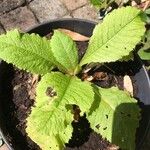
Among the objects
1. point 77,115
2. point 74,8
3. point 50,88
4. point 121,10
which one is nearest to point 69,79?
point 50,88

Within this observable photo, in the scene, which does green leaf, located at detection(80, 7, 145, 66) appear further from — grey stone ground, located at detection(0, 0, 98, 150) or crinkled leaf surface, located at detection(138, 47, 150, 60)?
grey stone ground, located at detection(0, 0, 98, 150)

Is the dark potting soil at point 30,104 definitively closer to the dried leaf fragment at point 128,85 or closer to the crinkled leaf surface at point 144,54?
the dried leaf fragment at point 128,85

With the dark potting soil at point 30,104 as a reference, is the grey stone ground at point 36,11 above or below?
above

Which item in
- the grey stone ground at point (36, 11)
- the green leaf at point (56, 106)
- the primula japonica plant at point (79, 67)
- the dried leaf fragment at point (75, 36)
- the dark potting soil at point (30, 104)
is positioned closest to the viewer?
the green leaf at point (56, 106)

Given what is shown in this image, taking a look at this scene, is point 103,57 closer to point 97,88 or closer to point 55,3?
point 97,88

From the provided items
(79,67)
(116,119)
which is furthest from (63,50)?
(116,119)

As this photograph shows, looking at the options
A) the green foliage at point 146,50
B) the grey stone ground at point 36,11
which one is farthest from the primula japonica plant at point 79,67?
the grey stone ground at point 36,11
